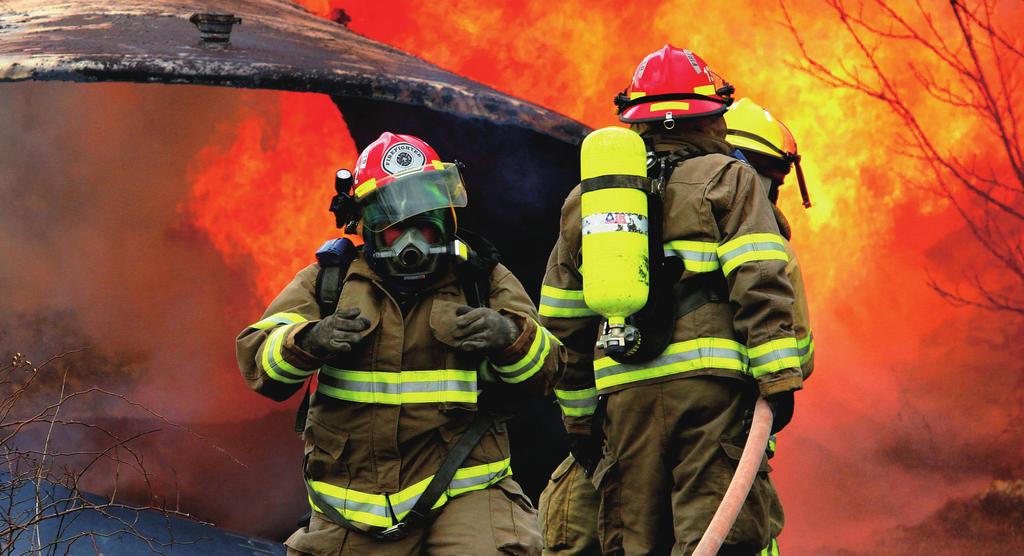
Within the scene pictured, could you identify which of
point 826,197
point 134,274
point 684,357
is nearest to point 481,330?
point 684,357

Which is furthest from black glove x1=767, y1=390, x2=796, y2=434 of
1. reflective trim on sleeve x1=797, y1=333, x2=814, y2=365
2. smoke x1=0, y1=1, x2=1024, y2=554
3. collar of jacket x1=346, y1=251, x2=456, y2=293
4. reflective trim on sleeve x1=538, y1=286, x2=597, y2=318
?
smoke x1=0, y1=1, x2=1024, y2=554

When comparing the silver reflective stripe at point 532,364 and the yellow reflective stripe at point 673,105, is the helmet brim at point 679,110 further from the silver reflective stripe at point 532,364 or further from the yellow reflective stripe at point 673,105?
the silver reflective stripe at point 532,364

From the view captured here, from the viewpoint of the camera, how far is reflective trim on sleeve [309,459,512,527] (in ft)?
12.1

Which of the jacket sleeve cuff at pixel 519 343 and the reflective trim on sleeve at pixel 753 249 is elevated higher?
the reflective trim on sleeve at pixel 753 249

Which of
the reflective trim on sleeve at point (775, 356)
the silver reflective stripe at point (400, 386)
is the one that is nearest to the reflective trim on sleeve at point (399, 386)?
the silver reflective stripe at point (400, 386)

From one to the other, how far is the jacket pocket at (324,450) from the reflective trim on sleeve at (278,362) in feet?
0.66

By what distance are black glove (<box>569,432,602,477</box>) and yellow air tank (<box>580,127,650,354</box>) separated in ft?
1.70

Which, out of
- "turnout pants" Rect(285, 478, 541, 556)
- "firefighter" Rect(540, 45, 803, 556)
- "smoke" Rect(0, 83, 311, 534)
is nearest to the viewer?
"turnout pants" Rect(285, 478, 541, 556)

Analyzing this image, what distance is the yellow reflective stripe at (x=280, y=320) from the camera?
3.76 m

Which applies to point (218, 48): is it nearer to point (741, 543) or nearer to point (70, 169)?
point (70, 169)

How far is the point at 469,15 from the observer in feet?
24.4

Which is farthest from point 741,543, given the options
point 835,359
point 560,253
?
point 835,359

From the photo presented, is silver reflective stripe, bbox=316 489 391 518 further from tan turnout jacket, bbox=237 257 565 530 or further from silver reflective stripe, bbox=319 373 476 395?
silver reflective stripe, bbox=319 373 476 395

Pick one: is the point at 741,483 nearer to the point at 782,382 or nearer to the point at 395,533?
the point at 782,382
